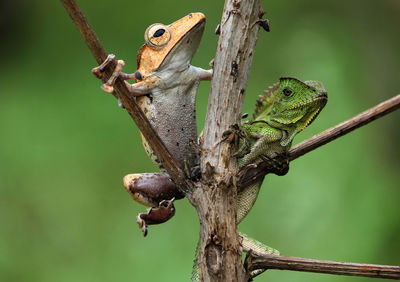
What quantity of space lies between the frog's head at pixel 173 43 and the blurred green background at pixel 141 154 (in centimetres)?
133

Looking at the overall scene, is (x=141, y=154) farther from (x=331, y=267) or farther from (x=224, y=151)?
(x=331, y=267)

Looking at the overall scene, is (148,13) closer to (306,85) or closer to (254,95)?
(254,95)

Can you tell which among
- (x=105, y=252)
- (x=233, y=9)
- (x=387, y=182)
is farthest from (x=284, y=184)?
(x=233, y=9)

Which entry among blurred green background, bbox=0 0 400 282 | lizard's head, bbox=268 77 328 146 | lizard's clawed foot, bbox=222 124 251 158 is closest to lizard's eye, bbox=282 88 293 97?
lizard's head, bbox=268 77 328 146

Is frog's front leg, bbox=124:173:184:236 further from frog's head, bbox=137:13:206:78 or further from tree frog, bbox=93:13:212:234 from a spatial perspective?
frog's head, bbox=137:13:206:78

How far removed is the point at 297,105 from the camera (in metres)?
1.79

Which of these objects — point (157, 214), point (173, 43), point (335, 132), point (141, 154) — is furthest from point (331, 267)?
point (141, 154)

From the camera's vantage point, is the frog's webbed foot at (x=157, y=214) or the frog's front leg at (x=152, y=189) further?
the frog's front leg at (x=152, y=189)

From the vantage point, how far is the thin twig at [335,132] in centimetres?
140

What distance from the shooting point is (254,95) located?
11.0 ft

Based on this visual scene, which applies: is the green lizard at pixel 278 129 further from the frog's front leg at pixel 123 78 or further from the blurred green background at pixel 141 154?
the blurred green background at pixel 141 154

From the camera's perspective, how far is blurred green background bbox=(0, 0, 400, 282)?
9.40ft

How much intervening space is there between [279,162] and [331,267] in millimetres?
407

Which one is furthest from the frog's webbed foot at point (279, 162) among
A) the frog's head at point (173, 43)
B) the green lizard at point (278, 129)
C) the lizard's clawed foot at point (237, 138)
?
the frog's head at point (173, 43)
